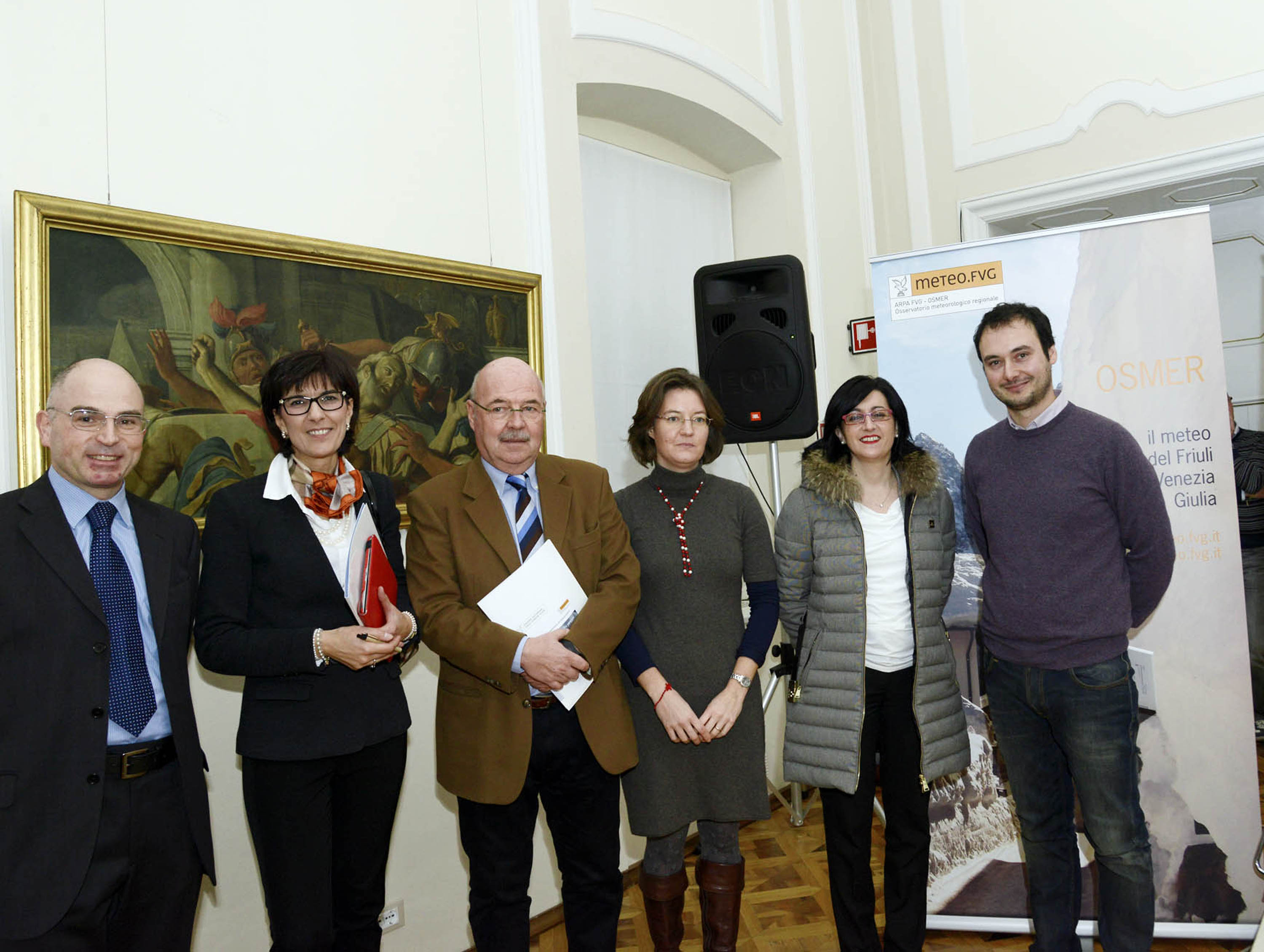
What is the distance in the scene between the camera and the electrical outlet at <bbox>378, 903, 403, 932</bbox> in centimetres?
259

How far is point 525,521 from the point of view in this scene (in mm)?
1994

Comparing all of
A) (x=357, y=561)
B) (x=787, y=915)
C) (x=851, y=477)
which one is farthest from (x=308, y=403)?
(x=787, y=915)

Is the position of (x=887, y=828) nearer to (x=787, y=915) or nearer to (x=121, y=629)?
(x=787, y=915)

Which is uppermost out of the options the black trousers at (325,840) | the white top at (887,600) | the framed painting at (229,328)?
the framed painting at (229,328)

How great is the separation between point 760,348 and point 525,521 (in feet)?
4.68

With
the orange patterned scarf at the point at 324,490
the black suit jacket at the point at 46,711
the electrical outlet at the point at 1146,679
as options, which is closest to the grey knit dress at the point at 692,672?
the orange patterned scarf at the point at 324,490

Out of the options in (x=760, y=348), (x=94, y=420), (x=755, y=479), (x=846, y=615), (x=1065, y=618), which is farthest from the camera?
(x=755, y=479)

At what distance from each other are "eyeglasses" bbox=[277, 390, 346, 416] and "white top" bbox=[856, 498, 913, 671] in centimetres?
134

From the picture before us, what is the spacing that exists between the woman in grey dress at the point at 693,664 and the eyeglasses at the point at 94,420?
1.12 metres

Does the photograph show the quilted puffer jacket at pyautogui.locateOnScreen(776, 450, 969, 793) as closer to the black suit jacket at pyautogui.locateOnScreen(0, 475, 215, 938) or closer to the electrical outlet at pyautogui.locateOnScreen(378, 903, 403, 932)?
the electrical outlet at pyautogui.locateOnScreen(378, 903, 403, 932)

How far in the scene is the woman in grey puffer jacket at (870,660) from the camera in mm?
2236

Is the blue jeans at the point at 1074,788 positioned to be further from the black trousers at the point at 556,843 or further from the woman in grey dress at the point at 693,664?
the black trousers at the point at 556,843

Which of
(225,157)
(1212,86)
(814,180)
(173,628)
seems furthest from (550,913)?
(1212,86)

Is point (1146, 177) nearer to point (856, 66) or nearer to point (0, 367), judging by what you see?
point (856, 66)
